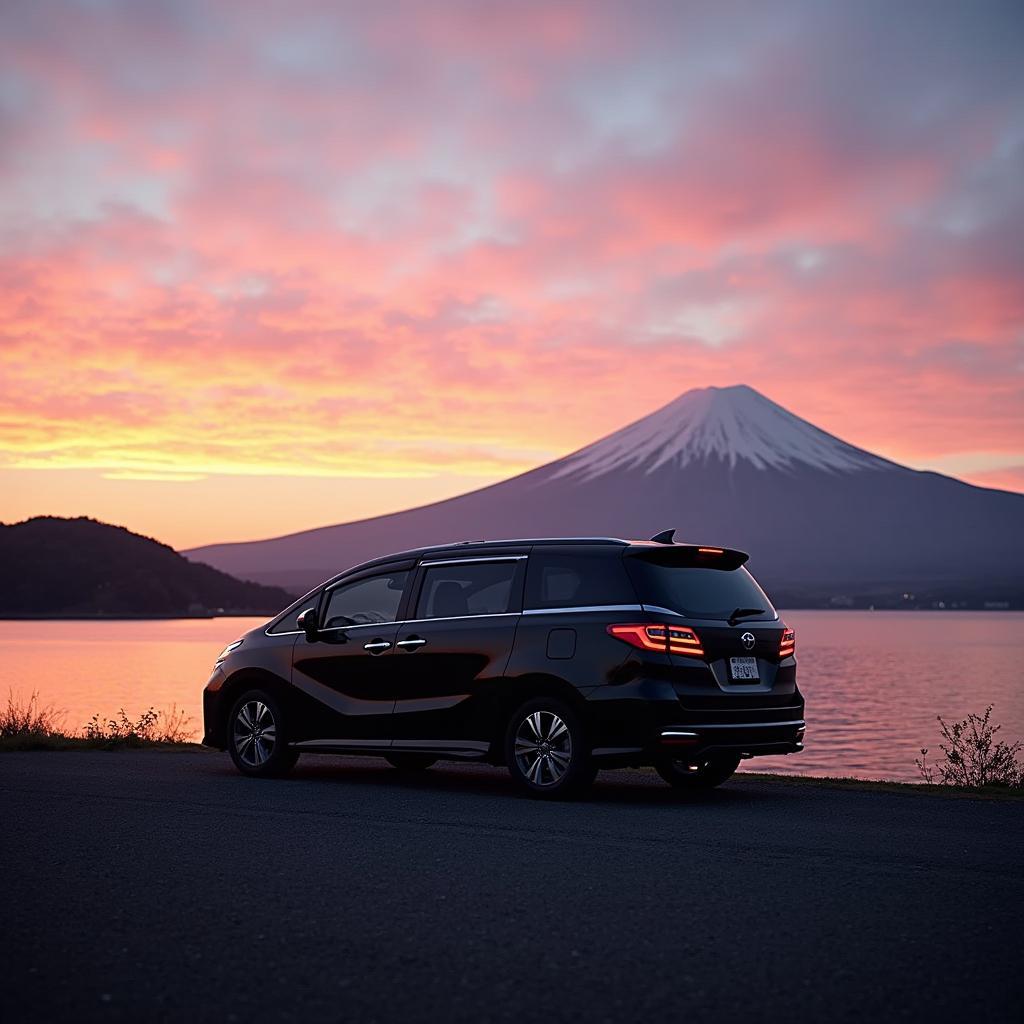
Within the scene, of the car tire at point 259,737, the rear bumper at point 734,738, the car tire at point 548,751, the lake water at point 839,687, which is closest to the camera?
the rear bumper at point 734,738

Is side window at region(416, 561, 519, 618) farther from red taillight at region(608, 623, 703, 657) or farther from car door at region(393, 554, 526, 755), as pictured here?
red taillight at region(608, 623, 703, 657)

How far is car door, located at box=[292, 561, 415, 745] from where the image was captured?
12.2 meters

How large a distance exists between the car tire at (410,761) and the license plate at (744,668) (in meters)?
2.52

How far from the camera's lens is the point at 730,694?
35.5ft

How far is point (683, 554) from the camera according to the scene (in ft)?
36.3

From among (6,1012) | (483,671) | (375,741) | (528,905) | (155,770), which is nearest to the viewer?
(6,1012)

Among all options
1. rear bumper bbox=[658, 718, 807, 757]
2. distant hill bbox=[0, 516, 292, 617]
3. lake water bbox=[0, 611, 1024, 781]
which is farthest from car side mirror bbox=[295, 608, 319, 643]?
distant hill bbox=[0, 516, 292, 617]

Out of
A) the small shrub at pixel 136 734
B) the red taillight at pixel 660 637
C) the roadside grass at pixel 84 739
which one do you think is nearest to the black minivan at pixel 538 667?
the red taillight at pixel 660 637

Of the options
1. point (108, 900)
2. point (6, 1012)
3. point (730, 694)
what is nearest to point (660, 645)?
point (730, 694)

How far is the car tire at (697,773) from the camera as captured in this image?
1220 cm

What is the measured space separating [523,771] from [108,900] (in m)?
4.72

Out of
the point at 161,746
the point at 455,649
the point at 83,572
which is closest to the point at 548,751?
the point at 455,649

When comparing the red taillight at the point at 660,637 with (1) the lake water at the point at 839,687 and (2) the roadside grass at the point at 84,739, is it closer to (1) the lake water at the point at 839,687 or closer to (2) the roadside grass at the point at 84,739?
(2) the roadside grass at the point at 84,739

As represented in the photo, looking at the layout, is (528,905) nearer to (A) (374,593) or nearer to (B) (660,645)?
(B) (660,645)
